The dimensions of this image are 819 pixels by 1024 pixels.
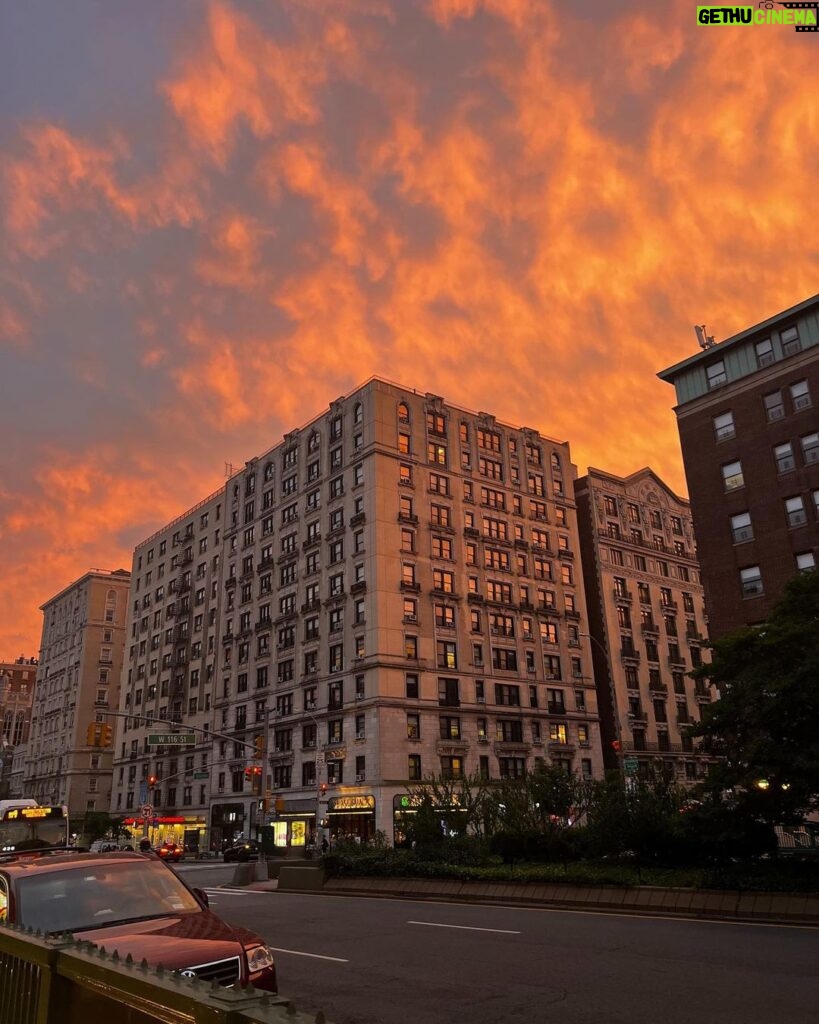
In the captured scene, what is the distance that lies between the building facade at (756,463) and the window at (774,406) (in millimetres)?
49

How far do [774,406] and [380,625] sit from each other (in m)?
31.9

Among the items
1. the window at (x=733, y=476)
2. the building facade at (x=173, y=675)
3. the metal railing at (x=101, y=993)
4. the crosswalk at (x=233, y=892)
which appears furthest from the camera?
the building facade at (x=173, y=675)

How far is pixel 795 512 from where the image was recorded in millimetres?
39031

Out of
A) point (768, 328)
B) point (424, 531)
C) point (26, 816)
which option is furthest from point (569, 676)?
point (26, 816)

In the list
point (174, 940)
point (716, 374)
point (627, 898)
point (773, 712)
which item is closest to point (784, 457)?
point (716, 374)

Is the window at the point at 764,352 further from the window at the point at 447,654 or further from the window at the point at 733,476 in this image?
the window at the point at 447,654

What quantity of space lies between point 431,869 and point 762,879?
1054cm

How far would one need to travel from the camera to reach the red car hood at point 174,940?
607 centimetres

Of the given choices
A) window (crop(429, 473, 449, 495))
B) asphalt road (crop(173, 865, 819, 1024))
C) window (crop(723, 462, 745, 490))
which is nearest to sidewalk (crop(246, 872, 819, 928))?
asphalt road (crop(173, 865, 819, 1024))

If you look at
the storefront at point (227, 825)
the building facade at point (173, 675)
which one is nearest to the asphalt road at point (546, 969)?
the storefront at point (227, 825)

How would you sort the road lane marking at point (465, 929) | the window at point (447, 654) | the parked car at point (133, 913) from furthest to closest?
the window at point (447, 654) → the road lane marking at point (465, 929) → the parked car at point (133, 913)

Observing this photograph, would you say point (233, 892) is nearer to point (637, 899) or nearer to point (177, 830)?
point (637, 899)

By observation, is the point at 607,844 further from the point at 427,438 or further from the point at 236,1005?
the point at 427,438

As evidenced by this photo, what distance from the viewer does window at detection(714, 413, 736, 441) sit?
140 feet
